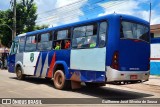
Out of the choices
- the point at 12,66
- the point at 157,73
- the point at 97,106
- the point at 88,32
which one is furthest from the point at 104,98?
the point at 157,73

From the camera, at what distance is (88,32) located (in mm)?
12383

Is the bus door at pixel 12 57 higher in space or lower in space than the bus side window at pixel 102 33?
lower

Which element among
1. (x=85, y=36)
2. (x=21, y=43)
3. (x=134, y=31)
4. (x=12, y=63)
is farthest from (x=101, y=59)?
(x=12, y=63)

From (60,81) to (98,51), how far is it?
311cm

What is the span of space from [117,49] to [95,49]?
3.28 ft

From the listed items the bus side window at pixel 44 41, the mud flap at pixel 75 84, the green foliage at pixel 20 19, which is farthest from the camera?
the green foliage at pixel 20 19

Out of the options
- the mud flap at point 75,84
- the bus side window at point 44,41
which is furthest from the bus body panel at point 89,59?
the bus side window at point 44,41

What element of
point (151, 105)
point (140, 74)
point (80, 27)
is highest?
point (80, 27)

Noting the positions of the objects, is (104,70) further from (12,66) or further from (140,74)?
(12,66)

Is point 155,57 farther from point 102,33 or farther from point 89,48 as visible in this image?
point 102,33

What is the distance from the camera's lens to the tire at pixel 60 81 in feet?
44.5

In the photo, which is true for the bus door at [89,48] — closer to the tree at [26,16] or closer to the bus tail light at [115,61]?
the bus tail light at [115,61]

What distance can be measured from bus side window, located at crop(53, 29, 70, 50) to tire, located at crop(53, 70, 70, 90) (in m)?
1.17

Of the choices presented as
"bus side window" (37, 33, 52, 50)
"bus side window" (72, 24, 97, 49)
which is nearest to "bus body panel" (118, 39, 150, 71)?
"bus side window" (72, 24, 97, 49)
